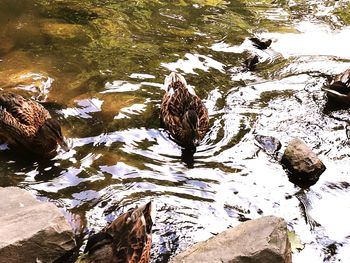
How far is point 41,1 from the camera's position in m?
10.8

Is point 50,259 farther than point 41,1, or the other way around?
point 41,1

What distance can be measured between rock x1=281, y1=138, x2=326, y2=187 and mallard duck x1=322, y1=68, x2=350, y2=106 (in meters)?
1.72

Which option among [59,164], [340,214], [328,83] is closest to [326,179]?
[340,214]

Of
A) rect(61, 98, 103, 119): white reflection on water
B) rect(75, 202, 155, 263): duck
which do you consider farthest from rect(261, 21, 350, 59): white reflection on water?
rect(75, 202, 155, 263): duck

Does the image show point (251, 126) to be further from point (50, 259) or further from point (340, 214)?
point (50, 259)

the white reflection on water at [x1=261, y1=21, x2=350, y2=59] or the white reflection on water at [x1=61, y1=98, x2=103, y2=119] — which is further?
the white reflection on water at [x1=261, y1=21, x2=350, y2=59]

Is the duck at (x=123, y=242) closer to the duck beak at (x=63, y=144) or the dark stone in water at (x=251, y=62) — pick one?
the duck beak at (x=63, y=144)

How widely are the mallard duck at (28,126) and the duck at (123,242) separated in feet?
6.31

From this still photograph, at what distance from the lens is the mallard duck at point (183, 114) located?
254 inches

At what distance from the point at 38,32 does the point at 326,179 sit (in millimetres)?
6100

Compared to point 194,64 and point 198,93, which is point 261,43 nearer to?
point 194,64

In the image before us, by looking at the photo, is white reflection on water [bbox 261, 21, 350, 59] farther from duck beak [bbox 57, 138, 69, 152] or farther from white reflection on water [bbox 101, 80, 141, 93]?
duck beak [bbox 57, 138, 69, 152]

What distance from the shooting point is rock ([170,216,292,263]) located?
439 centimetres

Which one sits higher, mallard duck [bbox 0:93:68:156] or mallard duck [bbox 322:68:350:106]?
mallard duck [bbox 322:68:350:106]
